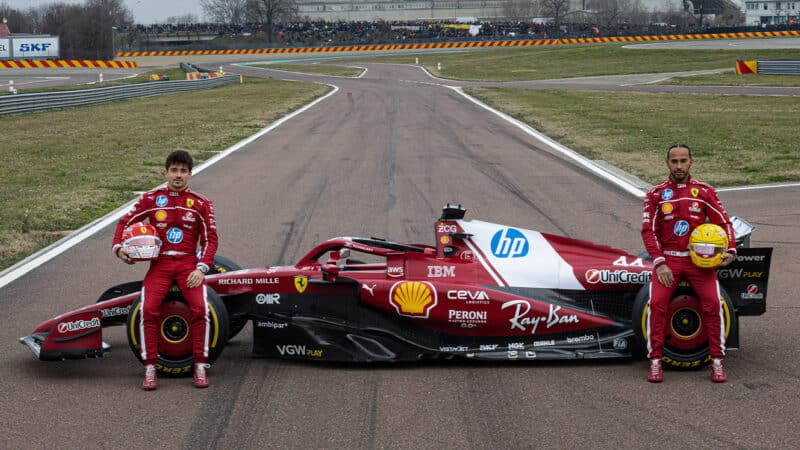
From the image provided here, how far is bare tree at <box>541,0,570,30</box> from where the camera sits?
12832 cm

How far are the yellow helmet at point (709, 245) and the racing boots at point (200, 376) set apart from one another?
3622mm

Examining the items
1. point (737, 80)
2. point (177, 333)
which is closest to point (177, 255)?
point (177, 333)

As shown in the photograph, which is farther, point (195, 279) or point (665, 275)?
point (195, 279)

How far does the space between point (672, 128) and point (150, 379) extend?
73.7ft

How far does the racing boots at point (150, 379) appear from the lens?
7.16 meters

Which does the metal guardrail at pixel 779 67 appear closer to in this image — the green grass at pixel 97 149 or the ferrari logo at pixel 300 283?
the green grass at pixel 97 149

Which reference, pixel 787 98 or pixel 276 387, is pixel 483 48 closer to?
pixel 787 98

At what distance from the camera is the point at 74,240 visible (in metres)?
13.1

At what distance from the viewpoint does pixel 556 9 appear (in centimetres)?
12606

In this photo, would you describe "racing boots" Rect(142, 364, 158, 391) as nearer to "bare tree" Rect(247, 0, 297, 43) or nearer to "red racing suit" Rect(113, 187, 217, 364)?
"red racing suit" Rect(113, 187, 217, 364)

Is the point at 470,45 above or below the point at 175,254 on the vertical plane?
above

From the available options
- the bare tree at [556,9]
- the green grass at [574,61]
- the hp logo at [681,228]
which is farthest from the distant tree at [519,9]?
the hp logo at [681,228]

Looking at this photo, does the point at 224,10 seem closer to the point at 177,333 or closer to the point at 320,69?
the point at 320,69

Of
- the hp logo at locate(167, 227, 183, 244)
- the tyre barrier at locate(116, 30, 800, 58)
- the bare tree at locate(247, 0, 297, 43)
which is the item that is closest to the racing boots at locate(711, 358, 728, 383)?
the hp logo at locate(167, 227, 183, 244)
